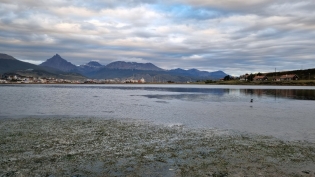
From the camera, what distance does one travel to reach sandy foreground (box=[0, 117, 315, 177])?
583 inches

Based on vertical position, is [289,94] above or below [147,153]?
above

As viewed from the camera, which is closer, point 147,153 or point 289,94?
point 147,153

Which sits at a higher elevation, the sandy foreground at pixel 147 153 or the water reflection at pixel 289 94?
the water reflection at pixel 289 94

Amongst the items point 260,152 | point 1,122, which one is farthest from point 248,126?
point 1,122

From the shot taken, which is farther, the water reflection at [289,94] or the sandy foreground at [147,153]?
the water reflection at [289,94]

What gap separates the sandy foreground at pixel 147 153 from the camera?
48.6 feet

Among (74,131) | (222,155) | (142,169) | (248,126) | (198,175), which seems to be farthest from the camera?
(248,126)

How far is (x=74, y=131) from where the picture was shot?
26.8 m

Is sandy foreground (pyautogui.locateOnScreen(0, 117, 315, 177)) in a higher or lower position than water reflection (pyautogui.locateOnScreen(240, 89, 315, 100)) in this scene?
lower

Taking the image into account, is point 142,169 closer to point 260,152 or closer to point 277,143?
point 260,152

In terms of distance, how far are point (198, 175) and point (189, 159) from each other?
9.78 feet

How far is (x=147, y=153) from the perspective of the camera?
18.6 m

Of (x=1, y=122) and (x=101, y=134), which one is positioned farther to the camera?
(x=1, y=122)

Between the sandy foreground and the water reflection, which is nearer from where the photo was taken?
the sandy foreground
